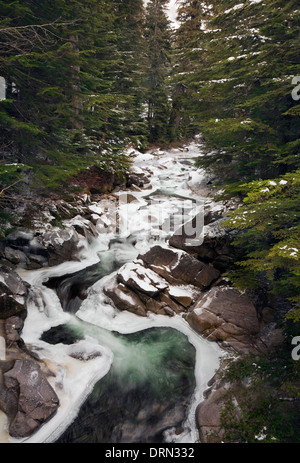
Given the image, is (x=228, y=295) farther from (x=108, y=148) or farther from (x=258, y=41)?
(x=108, y=148)

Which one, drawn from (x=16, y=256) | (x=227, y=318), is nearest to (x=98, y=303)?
(x=16, y=256)

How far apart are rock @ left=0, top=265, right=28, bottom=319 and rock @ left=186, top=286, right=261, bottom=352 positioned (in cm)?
515

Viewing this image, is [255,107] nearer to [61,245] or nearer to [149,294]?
[149,294]

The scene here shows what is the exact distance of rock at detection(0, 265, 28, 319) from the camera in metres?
6.48

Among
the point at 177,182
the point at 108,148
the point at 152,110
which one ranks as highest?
the point at 152,110

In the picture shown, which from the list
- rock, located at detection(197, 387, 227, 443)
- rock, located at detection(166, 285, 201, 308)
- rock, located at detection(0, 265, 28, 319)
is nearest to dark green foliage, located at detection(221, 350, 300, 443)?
rock, located at detection(197, 387, 227, 443)

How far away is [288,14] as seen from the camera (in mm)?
6016

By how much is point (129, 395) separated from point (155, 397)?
0.63m

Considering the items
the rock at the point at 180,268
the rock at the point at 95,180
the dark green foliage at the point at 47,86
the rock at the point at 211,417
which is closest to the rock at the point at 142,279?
the rock at the point at 180,268

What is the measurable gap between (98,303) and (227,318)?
4.37 m

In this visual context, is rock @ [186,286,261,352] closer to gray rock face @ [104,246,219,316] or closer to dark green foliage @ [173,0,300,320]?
gray rock face @ [104,246,219,316]

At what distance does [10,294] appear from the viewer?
6668 mm

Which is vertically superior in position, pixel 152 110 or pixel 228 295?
pixel 152 110
